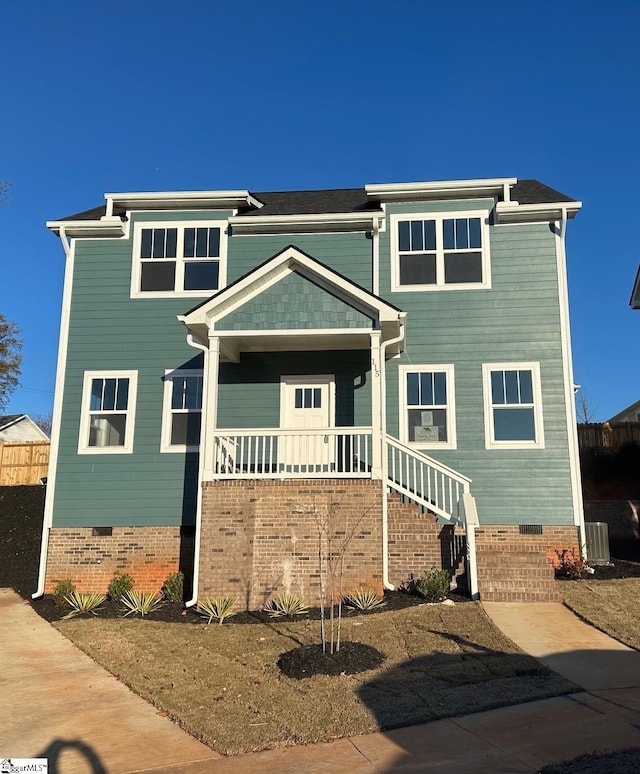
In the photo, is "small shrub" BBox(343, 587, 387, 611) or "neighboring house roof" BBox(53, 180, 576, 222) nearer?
"small shrub" BBox(343, 587, 387, 611)

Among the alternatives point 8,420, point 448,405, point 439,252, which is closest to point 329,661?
point 448,405

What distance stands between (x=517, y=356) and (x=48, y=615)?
9.77 m

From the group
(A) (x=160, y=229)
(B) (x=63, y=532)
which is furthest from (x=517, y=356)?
(B) (x=63, y=532)

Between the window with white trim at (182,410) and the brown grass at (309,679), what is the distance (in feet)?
13.7

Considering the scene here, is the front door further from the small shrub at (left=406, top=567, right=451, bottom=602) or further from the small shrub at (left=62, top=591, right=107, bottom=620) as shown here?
the small shrub at (left=62, top=591, right=107, bottom=620)

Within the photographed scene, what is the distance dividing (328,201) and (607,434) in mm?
11482

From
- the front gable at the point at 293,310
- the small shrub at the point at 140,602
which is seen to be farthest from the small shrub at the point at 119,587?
the front gable at the point at 293,310

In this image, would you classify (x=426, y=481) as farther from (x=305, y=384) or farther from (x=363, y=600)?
(x=363, y=600)

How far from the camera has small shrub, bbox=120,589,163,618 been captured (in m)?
10.7

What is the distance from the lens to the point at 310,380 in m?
13.3

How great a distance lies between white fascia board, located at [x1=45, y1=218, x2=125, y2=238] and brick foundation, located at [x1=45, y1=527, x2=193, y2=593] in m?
6.25

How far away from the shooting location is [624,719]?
5.25m

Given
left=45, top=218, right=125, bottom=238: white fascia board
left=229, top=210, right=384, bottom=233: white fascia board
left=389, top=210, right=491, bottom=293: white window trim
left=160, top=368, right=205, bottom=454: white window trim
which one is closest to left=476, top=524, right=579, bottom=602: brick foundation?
left=389, top=210, right=491, bottom=293: white window trim

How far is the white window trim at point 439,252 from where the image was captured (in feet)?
44.1
